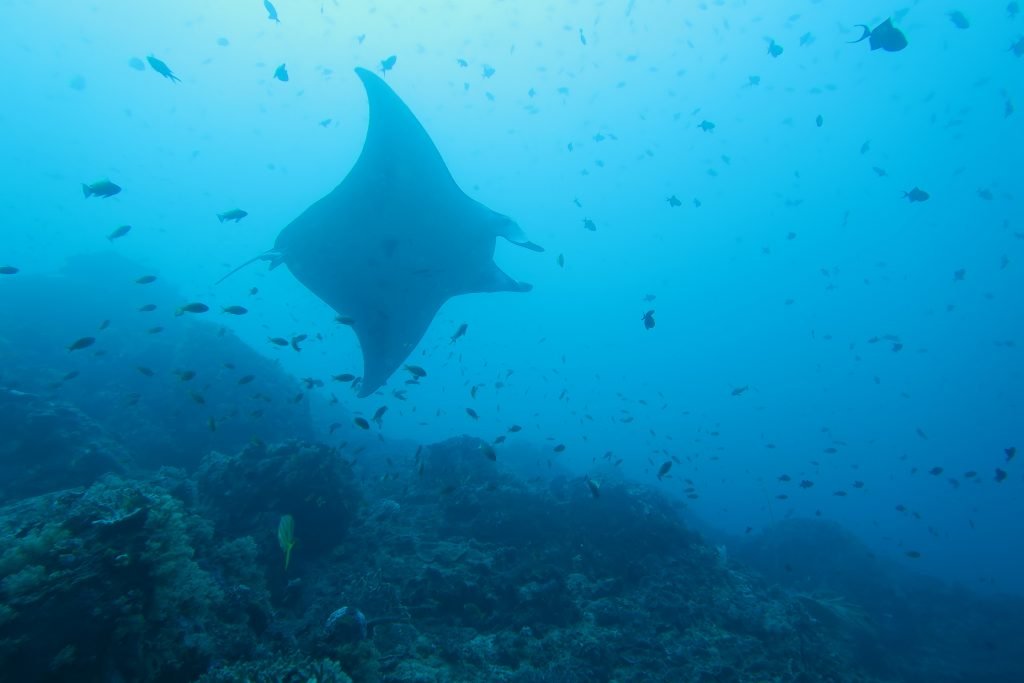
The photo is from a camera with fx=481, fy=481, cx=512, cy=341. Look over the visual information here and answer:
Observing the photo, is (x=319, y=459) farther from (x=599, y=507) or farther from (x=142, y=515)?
(x=599, y=507)

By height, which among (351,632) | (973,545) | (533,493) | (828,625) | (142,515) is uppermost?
(142,515)

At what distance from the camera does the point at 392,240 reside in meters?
8.15

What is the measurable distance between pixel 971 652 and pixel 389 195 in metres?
23.8

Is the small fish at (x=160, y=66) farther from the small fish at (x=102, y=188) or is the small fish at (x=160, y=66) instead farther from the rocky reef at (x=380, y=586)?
the rocky reef at (x=380, y=586)

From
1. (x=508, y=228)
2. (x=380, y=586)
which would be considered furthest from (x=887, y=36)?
(x=380, y=586)

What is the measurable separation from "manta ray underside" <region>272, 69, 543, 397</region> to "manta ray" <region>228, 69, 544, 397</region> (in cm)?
2

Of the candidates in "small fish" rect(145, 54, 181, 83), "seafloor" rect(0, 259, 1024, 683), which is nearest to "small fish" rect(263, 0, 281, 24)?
"small fish" rect(145, 54, 181, 83)

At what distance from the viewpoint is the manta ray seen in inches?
298

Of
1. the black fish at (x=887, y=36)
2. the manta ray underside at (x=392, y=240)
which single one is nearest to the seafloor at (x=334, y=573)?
the manta ray underside at (x=392, y=240)

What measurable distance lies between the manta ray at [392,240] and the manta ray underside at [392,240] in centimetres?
2

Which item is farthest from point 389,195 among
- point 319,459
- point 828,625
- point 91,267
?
point 91,267

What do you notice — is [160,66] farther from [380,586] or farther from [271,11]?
[380,586]

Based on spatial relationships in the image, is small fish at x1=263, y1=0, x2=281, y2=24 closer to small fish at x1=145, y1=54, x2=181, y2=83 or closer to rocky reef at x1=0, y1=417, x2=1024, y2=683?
small fish at x1=145, y1=54, x2=181, y2=83

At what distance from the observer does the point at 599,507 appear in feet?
36.8
